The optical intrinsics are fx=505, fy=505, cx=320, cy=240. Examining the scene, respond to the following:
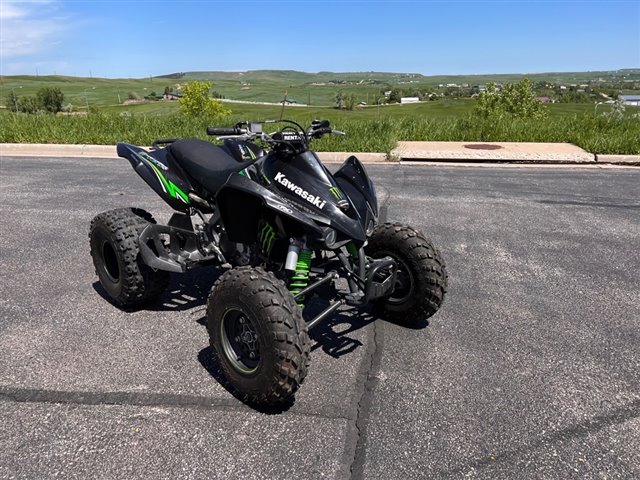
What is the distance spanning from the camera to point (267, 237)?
3256 mm

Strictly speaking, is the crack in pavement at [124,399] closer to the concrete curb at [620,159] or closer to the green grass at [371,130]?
the green grass at [371,130]

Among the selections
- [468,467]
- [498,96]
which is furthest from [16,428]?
[498,96]

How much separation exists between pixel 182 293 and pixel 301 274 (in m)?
1.69

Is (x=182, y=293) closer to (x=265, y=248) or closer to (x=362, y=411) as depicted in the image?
(x=265, y=248)

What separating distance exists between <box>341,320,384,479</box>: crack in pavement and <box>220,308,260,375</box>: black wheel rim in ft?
2.09

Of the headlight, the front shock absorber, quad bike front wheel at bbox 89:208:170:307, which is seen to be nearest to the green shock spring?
the front shock absorber

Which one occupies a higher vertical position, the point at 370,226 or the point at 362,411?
the point at 370,226

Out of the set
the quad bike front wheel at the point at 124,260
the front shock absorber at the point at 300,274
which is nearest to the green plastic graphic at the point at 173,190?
the quad bike front wheel at the point at 124,260

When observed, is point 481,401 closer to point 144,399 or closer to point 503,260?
point 144,399

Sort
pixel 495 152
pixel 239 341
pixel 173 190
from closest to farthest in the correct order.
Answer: pixel 239 341
pixel 173 190
pixel 495 152

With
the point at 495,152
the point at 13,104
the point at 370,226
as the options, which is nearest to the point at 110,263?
the point at 370,226

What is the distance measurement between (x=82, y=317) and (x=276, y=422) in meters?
2.04

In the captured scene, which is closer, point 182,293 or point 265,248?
point 265,248

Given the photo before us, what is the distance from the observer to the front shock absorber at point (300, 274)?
3.08 metres
